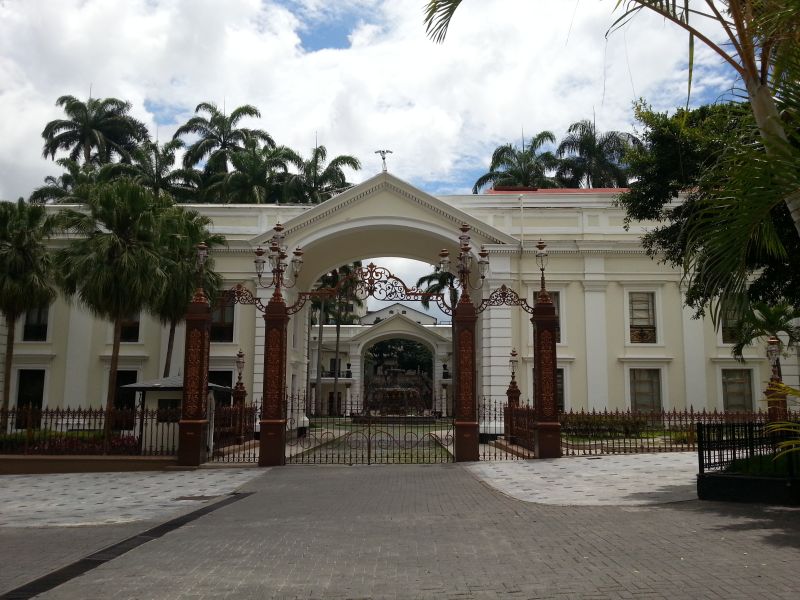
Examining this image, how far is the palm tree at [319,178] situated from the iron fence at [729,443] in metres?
30.4

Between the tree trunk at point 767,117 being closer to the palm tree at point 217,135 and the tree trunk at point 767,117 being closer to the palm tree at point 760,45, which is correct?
the palm tree at point 760,45

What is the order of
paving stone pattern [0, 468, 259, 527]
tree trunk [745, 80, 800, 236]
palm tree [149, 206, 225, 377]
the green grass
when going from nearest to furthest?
tree trunk [745, 80, 800, 236]
the green grass
paving stone pattern [0, 468, 259, 527]
palm tree [149, 206, 225, 377]

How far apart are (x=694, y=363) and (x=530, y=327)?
638cm

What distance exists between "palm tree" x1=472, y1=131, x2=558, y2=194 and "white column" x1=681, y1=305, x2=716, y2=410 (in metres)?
18.5

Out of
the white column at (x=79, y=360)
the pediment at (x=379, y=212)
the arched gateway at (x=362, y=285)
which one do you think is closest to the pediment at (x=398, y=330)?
the arched gateway at (x=362, y=285)

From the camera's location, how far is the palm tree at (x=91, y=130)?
4319cm

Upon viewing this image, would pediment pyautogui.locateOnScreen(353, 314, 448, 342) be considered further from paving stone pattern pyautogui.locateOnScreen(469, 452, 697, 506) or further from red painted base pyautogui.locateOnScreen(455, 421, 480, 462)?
red painted base pyautogui.locateOnScreen(455, 421, 480, 462)

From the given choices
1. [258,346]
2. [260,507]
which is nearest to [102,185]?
[258,346]

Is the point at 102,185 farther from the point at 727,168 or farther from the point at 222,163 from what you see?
the point at 222,163

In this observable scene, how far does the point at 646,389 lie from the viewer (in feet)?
89.1

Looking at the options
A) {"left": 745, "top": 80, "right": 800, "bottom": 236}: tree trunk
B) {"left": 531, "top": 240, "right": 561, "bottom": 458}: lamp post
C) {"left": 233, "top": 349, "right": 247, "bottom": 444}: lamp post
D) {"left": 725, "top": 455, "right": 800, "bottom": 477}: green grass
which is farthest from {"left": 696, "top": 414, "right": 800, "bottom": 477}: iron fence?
{"left": 233, "top": 349, "right": 247, "bottom": 444}: lamp post

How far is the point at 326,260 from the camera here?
94.0 ft

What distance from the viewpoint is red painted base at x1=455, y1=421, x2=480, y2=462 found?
1658cm

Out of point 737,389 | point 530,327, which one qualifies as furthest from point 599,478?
point 737,389
